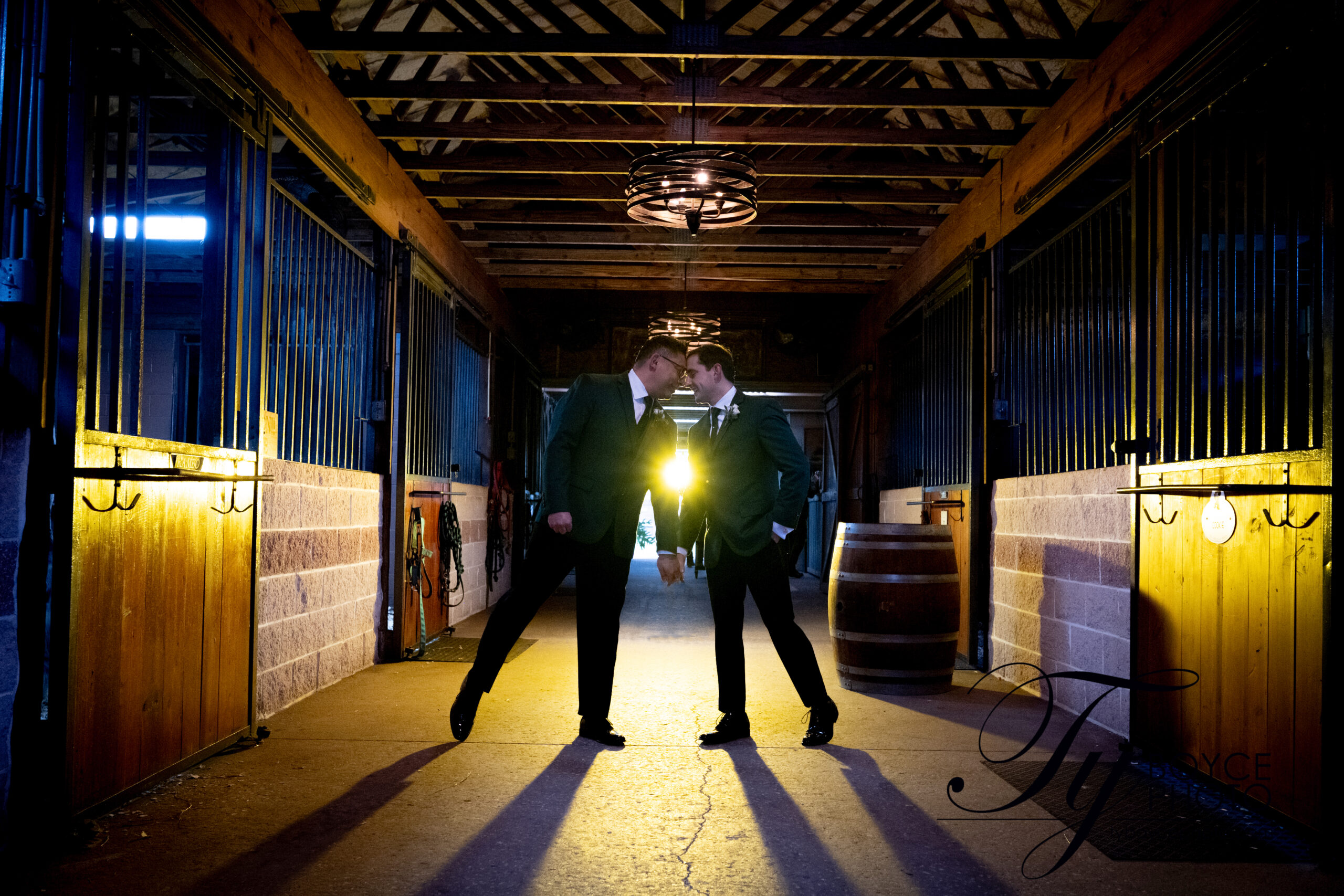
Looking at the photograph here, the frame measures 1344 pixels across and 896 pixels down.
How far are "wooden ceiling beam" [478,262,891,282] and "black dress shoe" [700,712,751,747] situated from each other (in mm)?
5329

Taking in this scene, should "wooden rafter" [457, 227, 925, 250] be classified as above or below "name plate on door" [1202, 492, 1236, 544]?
above

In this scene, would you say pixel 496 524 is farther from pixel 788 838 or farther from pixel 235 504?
pixel 788 838

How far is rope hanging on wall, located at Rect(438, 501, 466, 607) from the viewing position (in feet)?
→ 21.1

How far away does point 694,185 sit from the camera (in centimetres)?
459

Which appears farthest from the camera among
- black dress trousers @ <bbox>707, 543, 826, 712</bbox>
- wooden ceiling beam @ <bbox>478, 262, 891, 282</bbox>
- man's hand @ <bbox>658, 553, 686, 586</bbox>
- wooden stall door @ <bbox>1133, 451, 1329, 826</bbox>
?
wooden ceiling beam @ <bbox>478, 262, 891, 282</bbox>

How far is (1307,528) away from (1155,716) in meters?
1.15

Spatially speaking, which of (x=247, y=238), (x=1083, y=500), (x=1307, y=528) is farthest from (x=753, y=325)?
(x=1307, y=528)

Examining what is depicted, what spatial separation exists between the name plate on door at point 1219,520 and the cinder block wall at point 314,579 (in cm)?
333

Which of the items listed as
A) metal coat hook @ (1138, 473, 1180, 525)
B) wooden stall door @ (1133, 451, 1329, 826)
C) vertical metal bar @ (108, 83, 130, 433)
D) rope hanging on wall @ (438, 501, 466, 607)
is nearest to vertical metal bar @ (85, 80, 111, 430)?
vertical metal bar @ (108, 83, 130, 433)

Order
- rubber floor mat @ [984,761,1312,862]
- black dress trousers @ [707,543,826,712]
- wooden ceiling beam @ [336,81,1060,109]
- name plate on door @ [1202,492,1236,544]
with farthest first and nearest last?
wooden ceiling beam @ [336,81,1060,109], black dress trousers @ [707,543,826,712], name plate on door @ [1202,492,1236,544], rubber floor mat @ [984,761,1312,862]

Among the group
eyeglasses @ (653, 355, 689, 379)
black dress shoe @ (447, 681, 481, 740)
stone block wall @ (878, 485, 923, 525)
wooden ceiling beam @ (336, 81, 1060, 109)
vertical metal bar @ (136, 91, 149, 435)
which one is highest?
wooden ceiling beam @ (336, 81, 1060, 109)

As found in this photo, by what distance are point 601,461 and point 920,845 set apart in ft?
5.40

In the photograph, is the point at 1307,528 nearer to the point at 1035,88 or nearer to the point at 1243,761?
the point at 1243,761

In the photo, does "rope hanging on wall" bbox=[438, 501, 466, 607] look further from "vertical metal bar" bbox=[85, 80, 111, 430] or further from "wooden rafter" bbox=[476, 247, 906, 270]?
"vertical metal bar" bbox=[85, 80, 111, 430]
